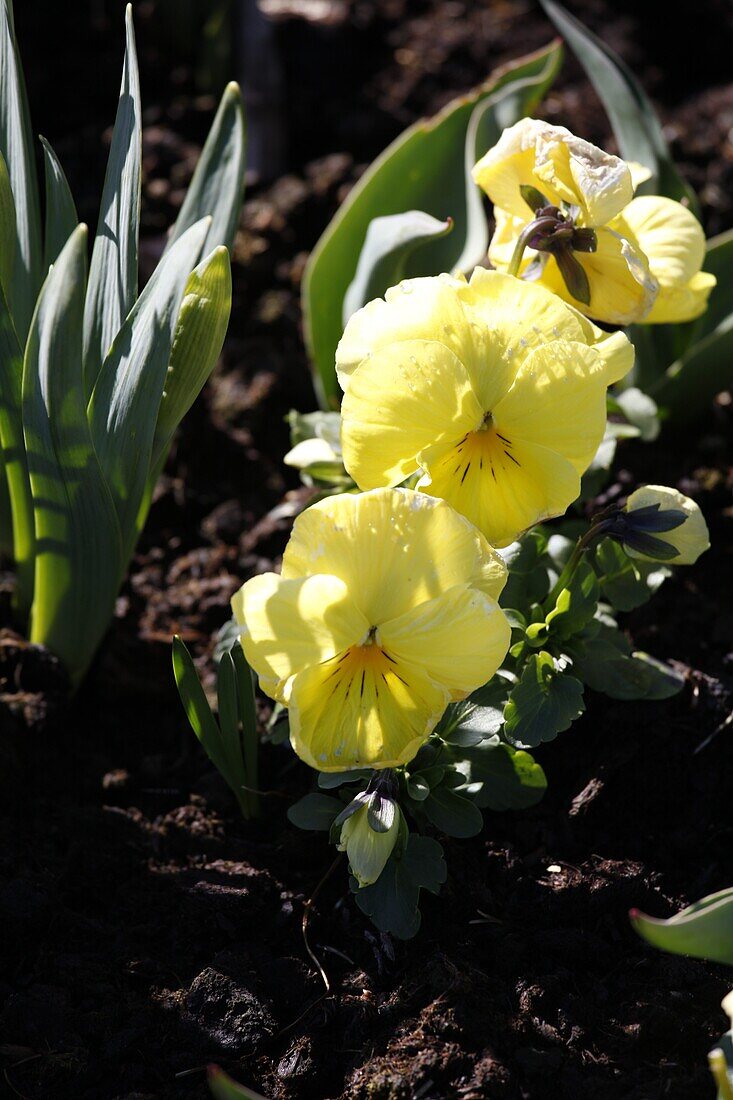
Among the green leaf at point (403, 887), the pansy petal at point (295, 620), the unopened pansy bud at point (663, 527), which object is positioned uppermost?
the pansy petal at point (295, 620)

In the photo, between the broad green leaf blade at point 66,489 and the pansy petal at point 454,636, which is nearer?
the pansy petal at point 454,636

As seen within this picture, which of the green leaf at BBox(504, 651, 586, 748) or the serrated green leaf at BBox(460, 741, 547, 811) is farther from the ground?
the green leaf at BBox(504, 651, 586, 748)

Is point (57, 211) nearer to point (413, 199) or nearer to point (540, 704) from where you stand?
point (413, 199)

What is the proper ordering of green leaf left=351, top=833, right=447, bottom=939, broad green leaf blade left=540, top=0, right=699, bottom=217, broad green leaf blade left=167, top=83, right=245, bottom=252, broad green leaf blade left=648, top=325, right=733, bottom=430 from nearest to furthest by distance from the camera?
green leaf left=351, top=833, right=447, bottom=939 → broad green leaf blade left=167, top=83, right=245, bottom=252 → broad green leaf blade left=648, top=325, right=733, bottom=430 → broad green leaf blade left=540, top=0, right=699, bottom=217

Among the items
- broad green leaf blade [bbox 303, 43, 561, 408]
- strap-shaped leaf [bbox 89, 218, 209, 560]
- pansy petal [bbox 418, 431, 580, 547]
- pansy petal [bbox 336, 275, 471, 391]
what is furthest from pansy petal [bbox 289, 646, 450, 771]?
broad green leaf blade [bbox 303, 43, 561, 408]

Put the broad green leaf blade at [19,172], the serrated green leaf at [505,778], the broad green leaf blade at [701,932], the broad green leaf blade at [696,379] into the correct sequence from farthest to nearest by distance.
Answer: the broad green leaf blade at [696,379]
the broad green leaf blade at [19,172]
the serrated green leaf at [505,778]
the broad green leaf blade at [701,932]

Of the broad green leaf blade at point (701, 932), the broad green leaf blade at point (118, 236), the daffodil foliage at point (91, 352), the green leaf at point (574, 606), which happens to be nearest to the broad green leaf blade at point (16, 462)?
the daffodil foliage at point (91, 352)

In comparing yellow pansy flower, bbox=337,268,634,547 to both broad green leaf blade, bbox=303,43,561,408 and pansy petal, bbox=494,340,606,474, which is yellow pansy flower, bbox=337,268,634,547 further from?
broad green leaf blade, bbox=303,43,561,408

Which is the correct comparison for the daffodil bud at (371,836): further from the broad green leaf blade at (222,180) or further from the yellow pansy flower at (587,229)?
the broad green leaf blade at (222,180)

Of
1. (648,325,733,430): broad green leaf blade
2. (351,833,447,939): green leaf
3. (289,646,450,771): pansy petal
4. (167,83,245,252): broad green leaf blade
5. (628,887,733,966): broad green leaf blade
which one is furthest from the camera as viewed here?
(648,325,733,430): broad green leaf blade
